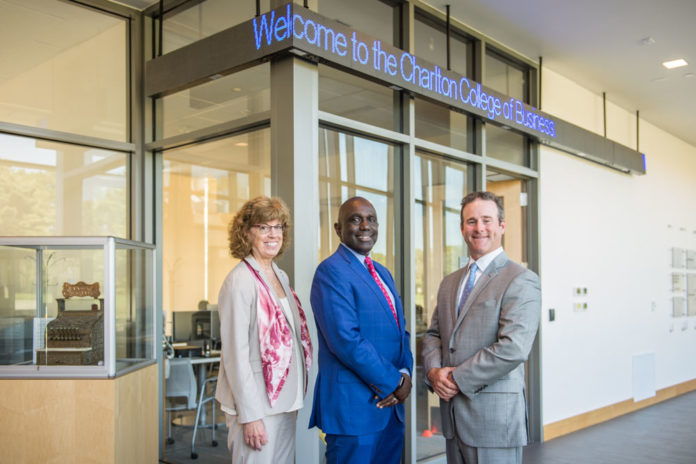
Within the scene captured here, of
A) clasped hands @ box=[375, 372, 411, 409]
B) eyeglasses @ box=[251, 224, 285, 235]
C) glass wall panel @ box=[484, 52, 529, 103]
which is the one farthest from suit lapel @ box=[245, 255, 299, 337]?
glass wall panel @ box=[484, 52, 529, 103]

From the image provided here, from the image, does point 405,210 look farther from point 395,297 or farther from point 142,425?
point 142,425

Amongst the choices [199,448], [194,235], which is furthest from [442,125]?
[194,235]

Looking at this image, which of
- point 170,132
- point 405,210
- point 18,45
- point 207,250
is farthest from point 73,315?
point 207,250

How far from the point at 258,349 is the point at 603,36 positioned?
4.37m

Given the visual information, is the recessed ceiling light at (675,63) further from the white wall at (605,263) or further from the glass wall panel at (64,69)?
the glass wall panel at (64,69)

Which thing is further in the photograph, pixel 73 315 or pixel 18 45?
pixel 18 45

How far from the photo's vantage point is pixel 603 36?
5422mm

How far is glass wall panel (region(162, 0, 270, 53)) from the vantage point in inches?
157

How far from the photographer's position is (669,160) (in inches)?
351

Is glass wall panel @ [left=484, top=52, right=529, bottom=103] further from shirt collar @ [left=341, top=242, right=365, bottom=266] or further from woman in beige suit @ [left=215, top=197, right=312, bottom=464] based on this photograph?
woman in beige suit @ [left=215, top=197, right=312, bottom=464]

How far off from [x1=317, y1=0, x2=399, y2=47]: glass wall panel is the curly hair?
1.71m

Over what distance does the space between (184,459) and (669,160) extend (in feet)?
25.1

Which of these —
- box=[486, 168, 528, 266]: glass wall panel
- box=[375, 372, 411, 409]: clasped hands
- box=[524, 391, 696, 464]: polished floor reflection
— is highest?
box=[486, 168, 528, 266]: glass wall panel

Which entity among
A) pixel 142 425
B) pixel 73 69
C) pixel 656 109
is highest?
pixel 656 109
